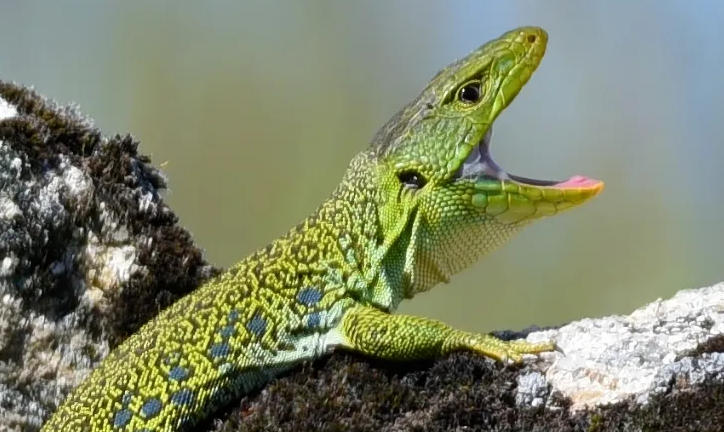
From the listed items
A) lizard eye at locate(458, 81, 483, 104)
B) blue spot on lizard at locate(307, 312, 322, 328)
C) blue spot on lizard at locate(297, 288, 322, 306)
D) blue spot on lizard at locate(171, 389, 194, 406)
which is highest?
lizard eye at locate(458, 81, 483, 104)

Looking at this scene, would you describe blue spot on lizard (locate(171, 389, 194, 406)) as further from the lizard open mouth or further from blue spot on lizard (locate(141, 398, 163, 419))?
the lizard open mouth

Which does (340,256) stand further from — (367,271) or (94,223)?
(94,223)

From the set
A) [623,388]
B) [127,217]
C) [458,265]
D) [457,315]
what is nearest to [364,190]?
[458,265]

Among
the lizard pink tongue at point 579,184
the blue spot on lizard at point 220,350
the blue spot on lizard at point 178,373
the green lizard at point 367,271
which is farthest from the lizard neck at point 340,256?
the lizard pink tongue at point 579,184

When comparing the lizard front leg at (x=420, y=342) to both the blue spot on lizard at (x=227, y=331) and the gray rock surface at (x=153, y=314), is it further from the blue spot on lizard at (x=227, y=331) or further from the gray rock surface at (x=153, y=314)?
the blue spot on lizard at (x=227, y=331)

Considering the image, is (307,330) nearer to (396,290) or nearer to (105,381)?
(396,290)

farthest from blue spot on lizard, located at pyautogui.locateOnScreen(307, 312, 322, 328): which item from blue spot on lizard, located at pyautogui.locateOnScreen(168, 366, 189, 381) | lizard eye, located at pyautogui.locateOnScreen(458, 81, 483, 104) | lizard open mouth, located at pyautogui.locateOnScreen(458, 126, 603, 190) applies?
lizard eye, located at pyautogui.locateOnScreen(458, 81, 483, 104)
